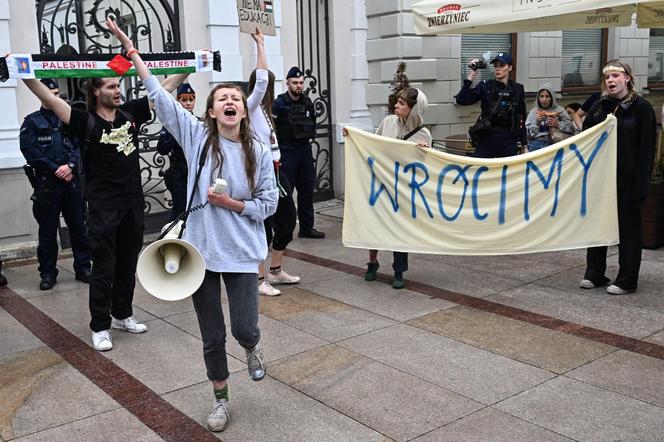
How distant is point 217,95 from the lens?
11.8 feet

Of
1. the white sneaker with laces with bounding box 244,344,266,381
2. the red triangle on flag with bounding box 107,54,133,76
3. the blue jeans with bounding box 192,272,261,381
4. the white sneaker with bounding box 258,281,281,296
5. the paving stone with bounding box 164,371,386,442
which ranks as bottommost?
the paving stone with bounding box 164,371,386,442

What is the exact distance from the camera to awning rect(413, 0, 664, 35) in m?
7.30

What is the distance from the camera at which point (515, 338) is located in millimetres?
5066

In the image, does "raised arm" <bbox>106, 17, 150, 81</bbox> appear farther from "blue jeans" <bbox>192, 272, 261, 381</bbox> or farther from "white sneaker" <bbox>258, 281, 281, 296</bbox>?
"white sneaker" <bbox>258, 281, 281, 296</bbox>

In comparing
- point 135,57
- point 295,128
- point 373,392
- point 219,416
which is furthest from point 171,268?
point 295,128

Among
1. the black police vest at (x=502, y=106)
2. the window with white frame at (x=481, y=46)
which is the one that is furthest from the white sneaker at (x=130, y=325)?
the window with white frame at (x=481, y=46)

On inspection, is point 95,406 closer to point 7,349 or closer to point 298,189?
point 7,349

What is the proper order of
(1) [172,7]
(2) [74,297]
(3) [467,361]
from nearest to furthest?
(3) [467,361] → (2) [74,297] → (1) [172,7]

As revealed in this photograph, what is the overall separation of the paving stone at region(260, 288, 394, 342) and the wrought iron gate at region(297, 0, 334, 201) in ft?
16.1

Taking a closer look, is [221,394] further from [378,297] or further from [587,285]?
[587,285]

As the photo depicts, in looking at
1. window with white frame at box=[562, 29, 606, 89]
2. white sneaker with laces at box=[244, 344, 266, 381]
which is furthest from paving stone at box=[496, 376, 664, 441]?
window with white frame at box=[562, 29, 606, 89]

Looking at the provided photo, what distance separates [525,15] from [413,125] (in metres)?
2.25

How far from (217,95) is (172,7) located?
20.5 ft

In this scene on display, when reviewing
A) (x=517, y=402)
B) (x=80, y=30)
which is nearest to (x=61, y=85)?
(x=80, y=30)
